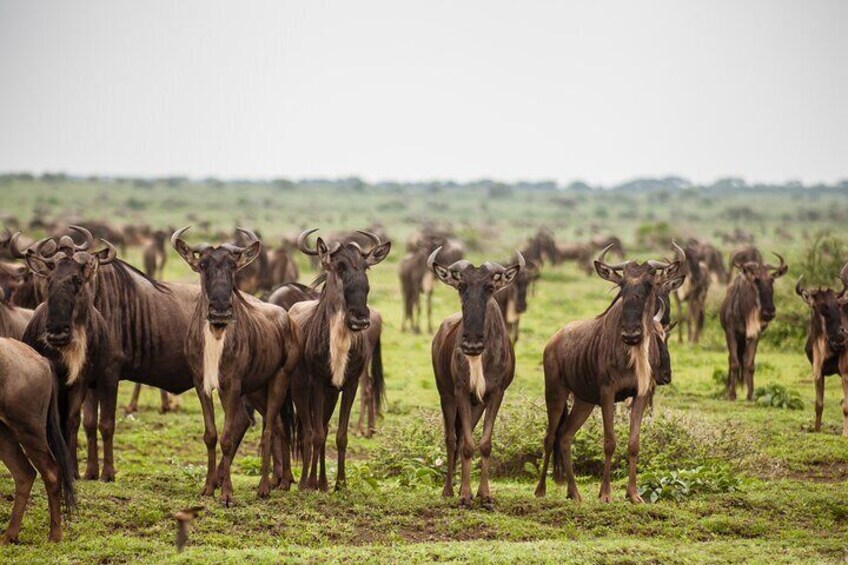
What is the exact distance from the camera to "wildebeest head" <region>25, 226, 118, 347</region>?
392 inches

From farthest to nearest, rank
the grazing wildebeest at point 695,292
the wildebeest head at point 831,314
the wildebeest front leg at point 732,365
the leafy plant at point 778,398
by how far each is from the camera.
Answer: the grazing wildebeest at point 695,292 < the wildebeest front leg at point 732,365 < the leafy plant at point 778,398 < the wildebeest head at point 831,314

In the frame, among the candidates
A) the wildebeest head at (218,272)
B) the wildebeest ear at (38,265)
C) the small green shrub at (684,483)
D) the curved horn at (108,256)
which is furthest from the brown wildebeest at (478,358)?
the wildebeest ear at (38,265)

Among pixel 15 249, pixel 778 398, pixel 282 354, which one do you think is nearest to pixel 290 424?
pixel 282 354

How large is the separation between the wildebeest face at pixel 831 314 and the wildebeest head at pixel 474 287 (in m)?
5.84

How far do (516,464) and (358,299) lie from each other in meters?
3.35

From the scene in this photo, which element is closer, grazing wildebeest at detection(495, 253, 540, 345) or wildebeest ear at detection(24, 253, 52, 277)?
wildebeest ear at detection(24, 253, 52, 277)

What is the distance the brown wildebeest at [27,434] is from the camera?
8539 millimetres

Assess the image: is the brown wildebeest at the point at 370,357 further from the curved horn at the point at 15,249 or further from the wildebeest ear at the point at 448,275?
the curved horn at the point at 15,249

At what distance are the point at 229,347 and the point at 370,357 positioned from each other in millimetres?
3314

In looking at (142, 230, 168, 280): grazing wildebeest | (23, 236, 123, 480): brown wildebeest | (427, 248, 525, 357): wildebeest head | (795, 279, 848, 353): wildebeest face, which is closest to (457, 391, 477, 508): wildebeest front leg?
(427, 248, 525, 357): wildebeest head

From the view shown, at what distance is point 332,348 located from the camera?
1075cm

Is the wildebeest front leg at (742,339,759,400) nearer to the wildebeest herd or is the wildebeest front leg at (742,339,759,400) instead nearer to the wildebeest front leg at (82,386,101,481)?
the wildebeest herd

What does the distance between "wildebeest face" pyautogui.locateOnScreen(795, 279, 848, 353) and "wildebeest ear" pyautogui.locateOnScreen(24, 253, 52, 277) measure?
9544 mm

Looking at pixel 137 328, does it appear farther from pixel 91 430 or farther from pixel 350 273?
pixel 350 273
